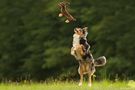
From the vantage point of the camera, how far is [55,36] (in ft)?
125

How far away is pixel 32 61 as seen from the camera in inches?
1491

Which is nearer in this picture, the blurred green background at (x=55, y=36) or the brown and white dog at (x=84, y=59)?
the brown and white dog at (x=84, y=59)

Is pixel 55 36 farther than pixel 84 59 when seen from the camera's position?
Yes

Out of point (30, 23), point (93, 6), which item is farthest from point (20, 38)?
point (93, 6)

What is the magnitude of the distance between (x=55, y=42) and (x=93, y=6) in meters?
3.27

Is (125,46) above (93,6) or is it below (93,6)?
below

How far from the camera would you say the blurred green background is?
34344mm

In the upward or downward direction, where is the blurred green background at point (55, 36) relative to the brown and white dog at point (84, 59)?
upward

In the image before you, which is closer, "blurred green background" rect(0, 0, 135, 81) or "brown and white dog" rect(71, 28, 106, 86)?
"brown and white dog" rect(71, 28, 106, 86)

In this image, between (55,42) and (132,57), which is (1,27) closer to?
(55,42)

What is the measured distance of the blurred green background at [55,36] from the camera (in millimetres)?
34344

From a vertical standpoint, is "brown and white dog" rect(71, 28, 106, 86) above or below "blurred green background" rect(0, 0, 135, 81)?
below

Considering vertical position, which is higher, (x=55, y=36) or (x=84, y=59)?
(x=55, y=36)

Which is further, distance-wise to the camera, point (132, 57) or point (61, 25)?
point (61, 25)
